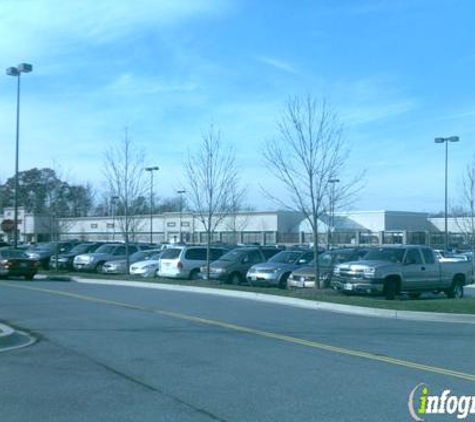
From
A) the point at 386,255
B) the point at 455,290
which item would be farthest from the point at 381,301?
the point at 455,290

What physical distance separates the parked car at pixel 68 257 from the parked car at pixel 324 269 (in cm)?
1676

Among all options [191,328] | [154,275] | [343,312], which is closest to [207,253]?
[154,275]

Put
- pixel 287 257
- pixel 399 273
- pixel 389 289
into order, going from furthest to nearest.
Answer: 1. pixel 287 257
2. pixel 399 273
3. pixel 389 289

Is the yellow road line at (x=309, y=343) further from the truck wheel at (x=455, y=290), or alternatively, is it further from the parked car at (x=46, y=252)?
the parked car at (x=46, y=252)

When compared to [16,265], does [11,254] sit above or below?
above

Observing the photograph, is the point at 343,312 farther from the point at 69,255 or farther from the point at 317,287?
the point at 69,255

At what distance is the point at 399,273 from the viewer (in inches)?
896

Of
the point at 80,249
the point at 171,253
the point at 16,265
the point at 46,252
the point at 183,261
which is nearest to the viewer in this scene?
the point at 183,261

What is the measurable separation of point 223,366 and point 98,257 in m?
27.8

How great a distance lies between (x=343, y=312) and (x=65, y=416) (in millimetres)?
12792

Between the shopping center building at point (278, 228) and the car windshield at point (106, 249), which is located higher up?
the shopping center building at point (278, 228)

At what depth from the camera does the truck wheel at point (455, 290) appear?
24.6 metres

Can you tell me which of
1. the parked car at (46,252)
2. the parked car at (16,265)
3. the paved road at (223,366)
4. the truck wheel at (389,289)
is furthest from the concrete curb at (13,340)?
the parked car at (46,252)

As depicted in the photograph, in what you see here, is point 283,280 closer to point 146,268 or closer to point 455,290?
point 455,290
